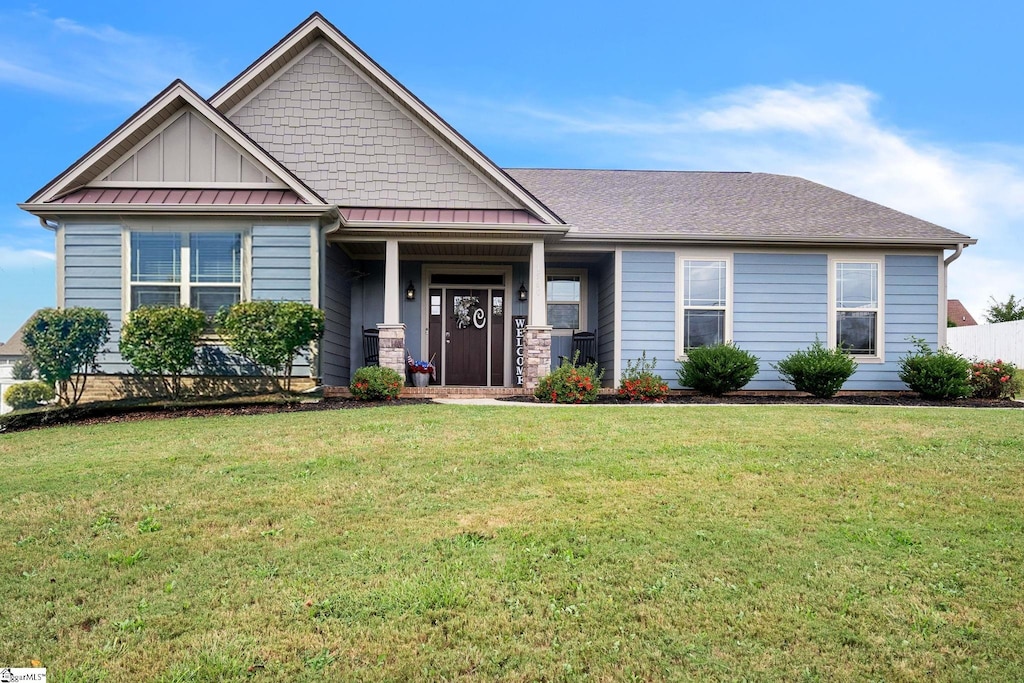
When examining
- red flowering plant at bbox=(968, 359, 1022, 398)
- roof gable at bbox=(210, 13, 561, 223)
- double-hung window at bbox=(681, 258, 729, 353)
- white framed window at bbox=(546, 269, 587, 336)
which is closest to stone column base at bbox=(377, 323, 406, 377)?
roof gable at bbox=(210, 13, 561, 223)

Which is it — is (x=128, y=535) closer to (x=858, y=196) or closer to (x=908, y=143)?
(x=858, y=196)

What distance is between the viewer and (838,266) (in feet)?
45.1

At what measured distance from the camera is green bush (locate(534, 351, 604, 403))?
11.6m

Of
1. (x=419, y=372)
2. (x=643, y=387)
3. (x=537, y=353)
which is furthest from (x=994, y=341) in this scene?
(x=419, y=372)

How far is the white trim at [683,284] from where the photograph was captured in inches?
533

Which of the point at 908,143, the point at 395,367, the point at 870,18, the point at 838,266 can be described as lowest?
the point at 395,367

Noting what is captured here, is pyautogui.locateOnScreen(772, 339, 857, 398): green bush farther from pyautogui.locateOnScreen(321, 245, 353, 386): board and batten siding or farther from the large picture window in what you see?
pyautogui.locateOnScreen(321, 245, 353, 386): board and batten siding

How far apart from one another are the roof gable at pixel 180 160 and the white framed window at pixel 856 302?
9867 millimetres

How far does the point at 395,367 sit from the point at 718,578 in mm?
8847

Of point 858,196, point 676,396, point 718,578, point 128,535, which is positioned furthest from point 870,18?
point 128,535

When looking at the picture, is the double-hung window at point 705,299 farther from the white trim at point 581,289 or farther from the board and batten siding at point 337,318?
the board and batten siding at point 337,318

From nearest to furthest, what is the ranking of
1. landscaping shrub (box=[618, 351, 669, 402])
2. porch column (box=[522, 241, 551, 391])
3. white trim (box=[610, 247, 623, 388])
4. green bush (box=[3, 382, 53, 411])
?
landscaping shrub (box=[618, 351, 669, 402]) → porch column (box=[522, 241, 551, 391]) → white trim (box=[610, 247, 623, 388]) → green bush (box=[3, 382, 53, 411])

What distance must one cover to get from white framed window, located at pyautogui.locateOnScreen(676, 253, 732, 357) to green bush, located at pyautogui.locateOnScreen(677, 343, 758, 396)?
63 cm

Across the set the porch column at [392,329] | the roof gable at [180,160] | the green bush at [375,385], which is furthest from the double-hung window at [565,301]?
the roof gable at [180,160]
